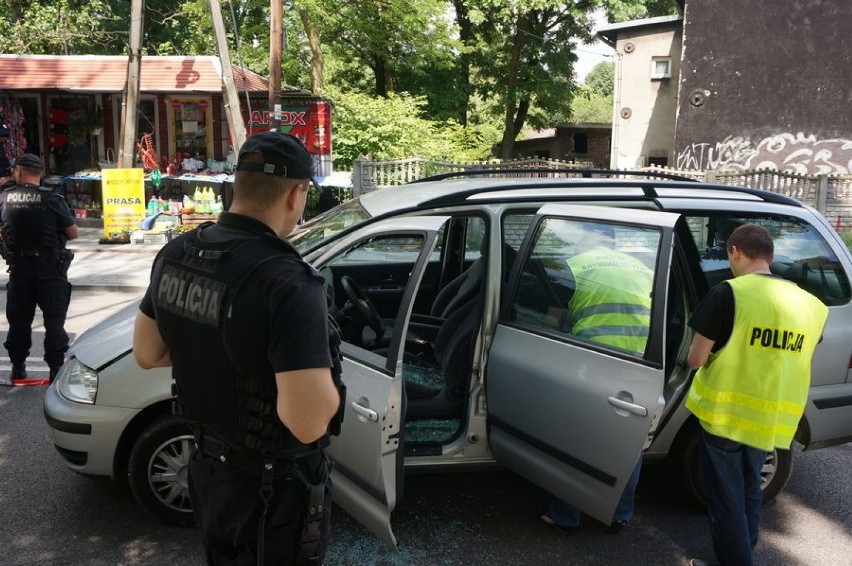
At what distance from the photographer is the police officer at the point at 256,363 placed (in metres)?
1.85

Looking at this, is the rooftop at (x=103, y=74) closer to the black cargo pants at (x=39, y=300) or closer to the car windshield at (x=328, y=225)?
Result: the black cargo pants at (x=39, y=300)

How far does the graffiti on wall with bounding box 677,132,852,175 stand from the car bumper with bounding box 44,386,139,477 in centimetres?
1876

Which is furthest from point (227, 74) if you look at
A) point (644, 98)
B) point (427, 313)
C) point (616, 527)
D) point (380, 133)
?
point (616, 527)

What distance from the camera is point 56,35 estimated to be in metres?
23.1

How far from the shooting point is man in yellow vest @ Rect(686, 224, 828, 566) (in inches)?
119

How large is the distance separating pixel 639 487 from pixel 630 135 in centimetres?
1970

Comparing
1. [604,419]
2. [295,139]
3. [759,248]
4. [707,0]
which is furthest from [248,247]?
[707,0]

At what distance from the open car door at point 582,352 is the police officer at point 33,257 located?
3827 millimetres

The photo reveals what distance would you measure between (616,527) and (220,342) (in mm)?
2488

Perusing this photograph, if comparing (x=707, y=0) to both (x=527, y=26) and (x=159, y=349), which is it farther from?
(x=159, y=349)

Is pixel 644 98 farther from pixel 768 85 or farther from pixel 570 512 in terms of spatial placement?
pixel 570 512

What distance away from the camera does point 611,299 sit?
11.2ft

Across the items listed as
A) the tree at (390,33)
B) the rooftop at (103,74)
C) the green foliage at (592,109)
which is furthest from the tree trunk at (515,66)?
the green foliage at (592,109)

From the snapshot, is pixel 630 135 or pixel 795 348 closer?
pixel 795 348
